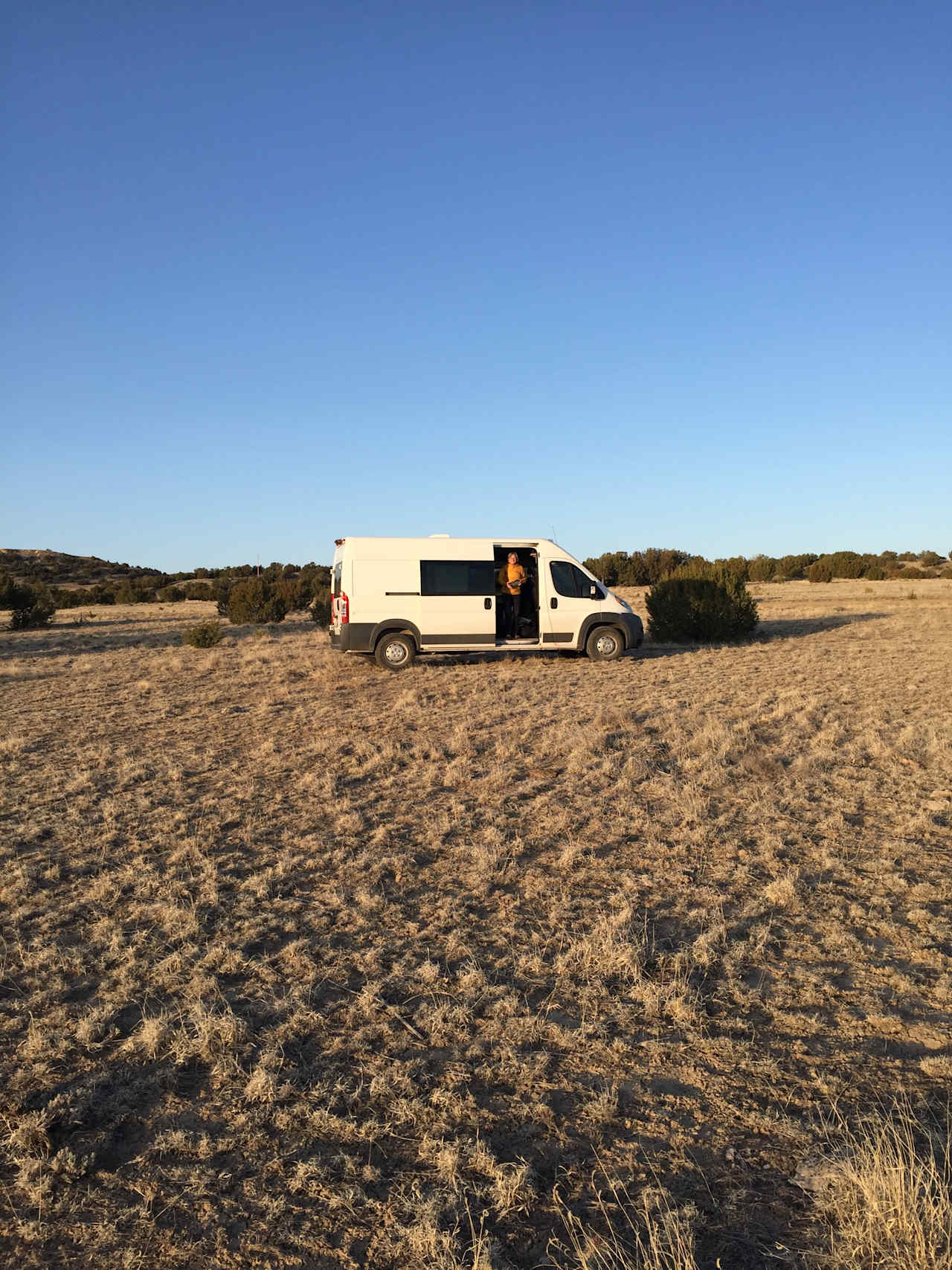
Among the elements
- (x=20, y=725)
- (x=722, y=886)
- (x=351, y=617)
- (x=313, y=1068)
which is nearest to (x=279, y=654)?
(x=351, y=617)

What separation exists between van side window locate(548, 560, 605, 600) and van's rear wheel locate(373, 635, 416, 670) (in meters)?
3.12

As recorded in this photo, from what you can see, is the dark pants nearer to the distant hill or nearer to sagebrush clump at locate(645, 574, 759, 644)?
sagebrush clump at locate(645, 574, 759, 644)

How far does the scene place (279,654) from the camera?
18891 millimetres

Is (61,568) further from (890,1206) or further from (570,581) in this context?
(890,1206)

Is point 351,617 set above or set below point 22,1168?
above

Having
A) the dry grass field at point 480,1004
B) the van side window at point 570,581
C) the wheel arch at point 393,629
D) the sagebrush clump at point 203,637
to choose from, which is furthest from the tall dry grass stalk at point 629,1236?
the sagebrush clump at point 203,637

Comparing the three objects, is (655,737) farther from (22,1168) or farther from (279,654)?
(279,654)

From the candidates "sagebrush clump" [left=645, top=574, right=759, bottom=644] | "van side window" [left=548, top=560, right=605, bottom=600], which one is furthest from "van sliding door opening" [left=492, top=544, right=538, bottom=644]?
"sagebrush clump" [left=645, top=574, right=759, bottom=644]

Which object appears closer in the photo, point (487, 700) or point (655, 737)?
point (655, 737)

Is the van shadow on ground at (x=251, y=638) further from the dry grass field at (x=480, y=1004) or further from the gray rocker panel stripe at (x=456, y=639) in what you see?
the dry grass field at (x=480, y=1004)

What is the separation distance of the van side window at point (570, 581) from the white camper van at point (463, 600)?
2 cm

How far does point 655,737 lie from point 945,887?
4.59m

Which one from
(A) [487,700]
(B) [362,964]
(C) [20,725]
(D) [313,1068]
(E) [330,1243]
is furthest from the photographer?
(A) [487,700]

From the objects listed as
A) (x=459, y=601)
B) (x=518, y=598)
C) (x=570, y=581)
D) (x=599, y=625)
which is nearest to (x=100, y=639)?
(x=459, y=601)
